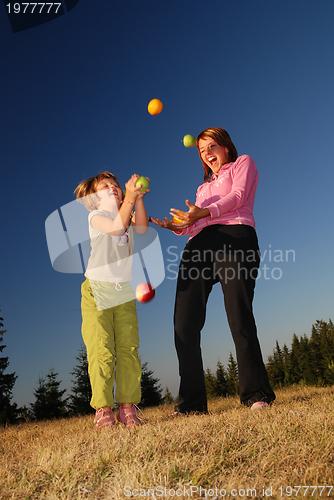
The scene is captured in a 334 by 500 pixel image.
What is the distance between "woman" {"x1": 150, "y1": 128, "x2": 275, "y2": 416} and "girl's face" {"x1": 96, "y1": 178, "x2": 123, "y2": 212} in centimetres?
53

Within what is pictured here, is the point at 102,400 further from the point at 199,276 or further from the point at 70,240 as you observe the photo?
the point at 70,240

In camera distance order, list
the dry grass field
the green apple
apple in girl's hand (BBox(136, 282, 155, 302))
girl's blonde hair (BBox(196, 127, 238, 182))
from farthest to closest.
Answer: the green apple < apple in girl's hand (BBox(136, 282, 155, 302)) < girl's blonde hair (BBox(196, 127, 238, 182)) < the dry grass field

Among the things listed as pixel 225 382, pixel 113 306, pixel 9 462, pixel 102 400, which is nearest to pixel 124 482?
pixel 9 462

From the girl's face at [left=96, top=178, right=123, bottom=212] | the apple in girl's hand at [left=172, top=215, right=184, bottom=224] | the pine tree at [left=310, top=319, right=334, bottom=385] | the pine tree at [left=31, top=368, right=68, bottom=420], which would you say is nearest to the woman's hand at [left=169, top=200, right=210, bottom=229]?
the apple in girl's hand at [left=172, top=215, right=184, bottom=224]

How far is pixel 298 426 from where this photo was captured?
7.84 feet

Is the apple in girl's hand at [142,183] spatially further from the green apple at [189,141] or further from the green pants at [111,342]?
the green apple at [189,141]

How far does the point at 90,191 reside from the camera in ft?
13.3

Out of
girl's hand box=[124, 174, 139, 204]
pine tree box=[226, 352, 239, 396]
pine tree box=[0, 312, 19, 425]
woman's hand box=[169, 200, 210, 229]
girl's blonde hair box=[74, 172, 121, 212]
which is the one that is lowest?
pine tree box=[226, 352, 239, 396]

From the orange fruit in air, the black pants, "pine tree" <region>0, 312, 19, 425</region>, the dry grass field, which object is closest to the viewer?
the dry grass field

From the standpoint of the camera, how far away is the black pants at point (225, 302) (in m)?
3.40

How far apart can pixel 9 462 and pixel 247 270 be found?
8.74ft

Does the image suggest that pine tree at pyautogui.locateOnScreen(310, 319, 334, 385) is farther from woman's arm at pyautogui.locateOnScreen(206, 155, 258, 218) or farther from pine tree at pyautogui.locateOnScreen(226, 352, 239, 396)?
woman's arm at pyautogui.locateOnScreen(206, 155, 258, 218)

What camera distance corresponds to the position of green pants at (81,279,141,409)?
3266mm

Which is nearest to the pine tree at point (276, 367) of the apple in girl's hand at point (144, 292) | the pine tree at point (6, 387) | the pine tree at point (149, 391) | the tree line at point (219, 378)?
the tree line at point (219, 378)
